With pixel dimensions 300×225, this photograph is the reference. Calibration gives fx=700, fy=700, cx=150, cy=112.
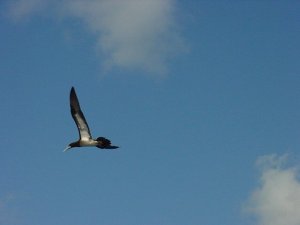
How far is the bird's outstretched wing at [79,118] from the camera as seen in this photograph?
4841 cm

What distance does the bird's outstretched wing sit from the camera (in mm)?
48406

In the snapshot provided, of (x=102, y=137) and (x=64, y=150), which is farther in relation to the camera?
(x=64, y=150)

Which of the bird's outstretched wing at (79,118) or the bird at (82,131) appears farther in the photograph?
the bird's outstretched wing at (79,118)

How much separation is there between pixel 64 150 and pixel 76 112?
3842 mm

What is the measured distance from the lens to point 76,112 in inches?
1918

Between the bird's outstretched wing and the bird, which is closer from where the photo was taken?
the bird

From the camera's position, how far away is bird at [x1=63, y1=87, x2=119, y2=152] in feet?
157

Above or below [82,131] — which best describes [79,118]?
above

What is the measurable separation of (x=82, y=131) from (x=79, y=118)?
43.7 inches

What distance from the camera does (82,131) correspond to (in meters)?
49.5

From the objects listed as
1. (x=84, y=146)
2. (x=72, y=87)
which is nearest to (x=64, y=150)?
(x=84, y=146)

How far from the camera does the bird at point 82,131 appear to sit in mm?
47906

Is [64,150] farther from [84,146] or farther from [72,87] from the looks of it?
[72,87]

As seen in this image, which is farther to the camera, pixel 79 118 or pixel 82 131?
pixel 82 131
